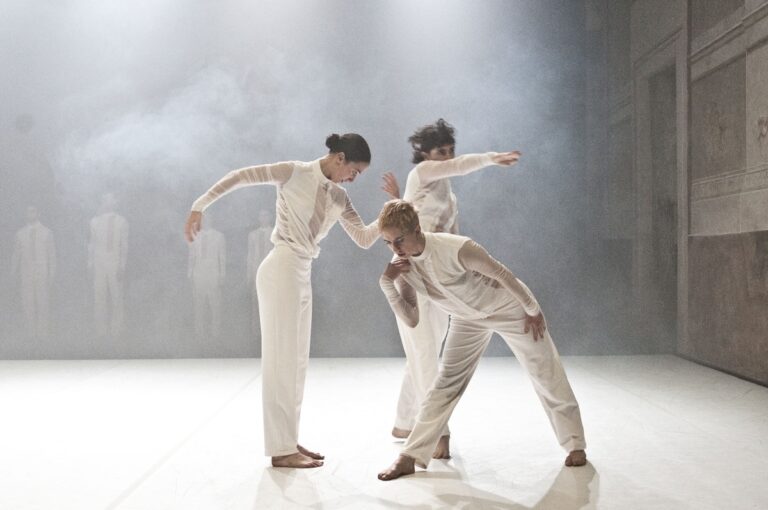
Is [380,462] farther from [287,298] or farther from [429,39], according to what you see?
[429,39]

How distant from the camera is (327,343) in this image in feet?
20.7

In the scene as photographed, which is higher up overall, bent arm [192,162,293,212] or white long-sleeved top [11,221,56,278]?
bent arm [192,162,293,212]

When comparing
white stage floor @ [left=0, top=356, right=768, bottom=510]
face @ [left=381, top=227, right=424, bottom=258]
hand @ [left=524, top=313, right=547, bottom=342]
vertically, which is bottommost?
white stage floor @ [left=0, top=356, right=768, bottom=510]

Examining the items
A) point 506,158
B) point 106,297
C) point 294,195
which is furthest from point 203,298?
point 506,158

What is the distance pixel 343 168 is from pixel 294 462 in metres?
1.12

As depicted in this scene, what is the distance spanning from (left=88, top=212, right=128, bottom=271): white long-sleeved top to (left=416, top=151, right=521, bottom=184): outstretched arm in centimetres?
366

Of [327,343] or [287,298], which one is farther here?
[327,343]

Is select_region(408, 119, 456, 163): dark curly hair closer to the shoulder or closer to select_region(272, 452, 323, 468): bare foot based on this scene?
the shoulder

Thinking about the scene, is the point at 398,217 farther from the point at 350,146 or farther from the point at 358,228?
the point at 358,228

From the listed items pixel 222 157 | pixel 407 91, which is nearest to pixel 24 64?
pixel 222 157

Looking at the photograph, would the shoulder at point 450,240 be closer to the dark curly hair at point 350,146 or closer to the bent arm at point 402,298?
the bent arm at point 402,298

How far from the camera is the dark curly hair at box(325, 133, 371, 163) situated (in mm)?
3008

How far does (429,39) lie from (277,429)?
4.27m

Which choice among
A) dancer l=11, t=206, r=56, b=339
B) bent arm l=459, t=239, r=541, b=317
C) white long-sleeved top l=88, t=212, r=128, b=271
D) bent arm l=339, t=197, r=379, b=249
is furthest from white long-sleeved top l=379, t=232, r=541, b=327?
dancer l=11, t=206, r=56, b=339
